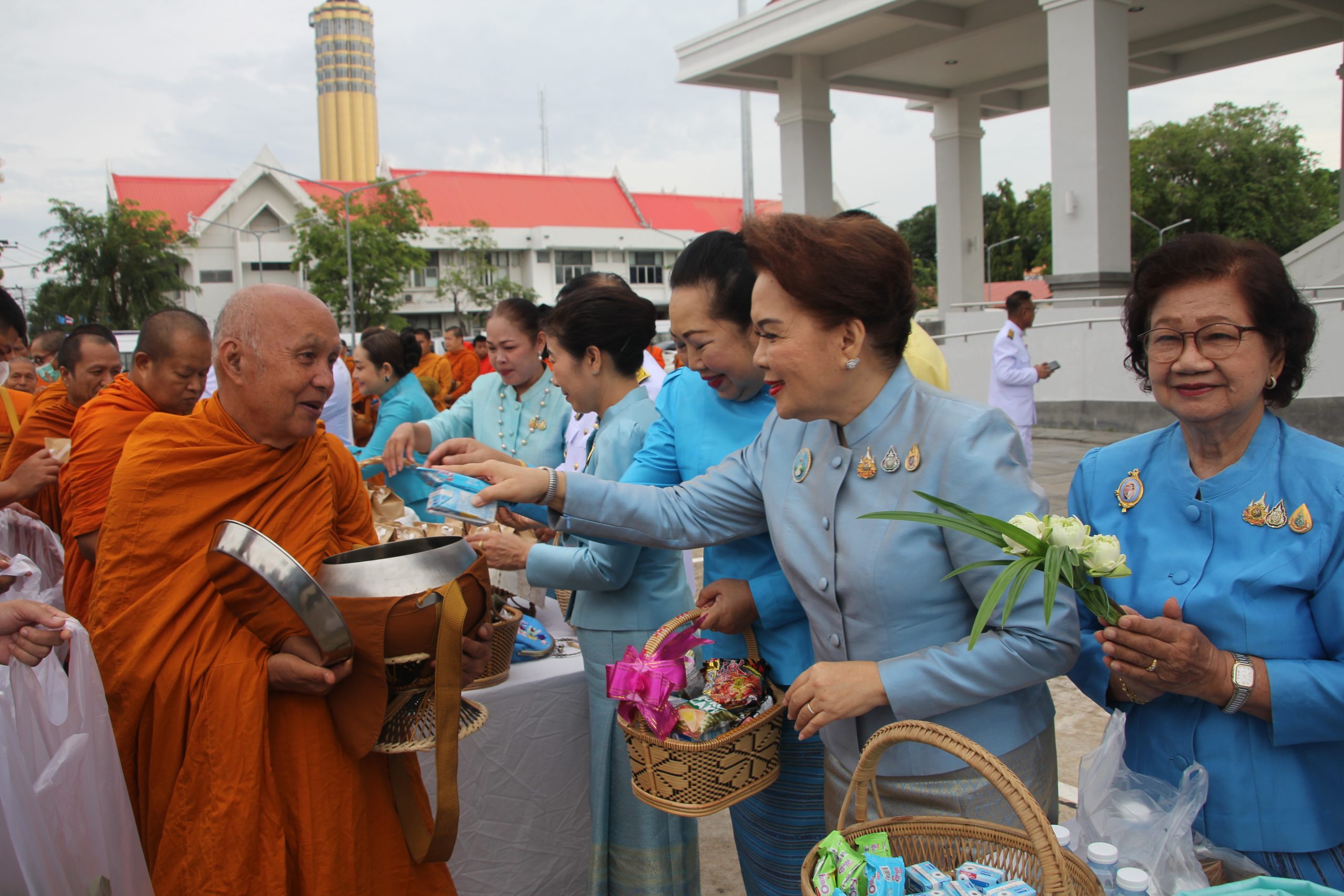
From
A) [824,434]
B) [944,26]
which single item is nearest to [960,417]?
[824,434]

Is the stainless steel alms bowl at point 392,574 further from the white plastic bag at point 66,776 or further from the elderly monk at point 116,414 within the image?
the elderly monk at point 116,414

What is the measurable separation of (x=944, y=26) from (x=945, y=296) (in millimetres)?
5952

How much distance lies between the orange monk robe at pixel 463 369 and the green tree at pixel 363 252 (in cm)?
2274

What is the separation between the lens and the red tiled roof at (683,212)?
49.2 m

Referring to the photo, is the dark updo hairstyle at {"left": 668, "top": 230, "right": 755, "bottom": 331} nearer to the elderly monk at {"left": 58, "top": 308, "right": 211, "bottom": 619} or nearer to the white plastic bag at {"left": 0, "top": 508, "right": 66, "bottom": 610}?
the elderly monk at {"left": 58, "top": 308, "right": 211, "bottom": 619}

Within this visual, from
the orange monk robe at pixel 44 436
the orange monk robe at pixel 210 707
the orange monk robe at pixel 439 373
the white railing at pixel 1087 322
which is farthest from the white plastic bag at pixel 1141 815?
the orange monk robe at pixel 439 373

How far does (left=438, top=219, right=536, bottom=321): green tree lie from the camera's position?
39.9m

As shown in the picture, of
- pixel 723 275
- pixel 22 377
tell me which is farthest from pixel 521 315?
pixel 22 377

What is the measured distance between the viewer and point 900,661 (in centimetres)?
161

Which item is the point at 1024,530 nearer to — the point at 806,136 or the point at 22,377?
the point at 22,377

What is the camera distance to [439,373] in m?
10.6

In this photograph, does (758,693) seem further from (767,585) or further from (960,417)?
(960,417)

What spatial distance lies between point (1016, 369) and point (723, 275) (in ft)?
22.3

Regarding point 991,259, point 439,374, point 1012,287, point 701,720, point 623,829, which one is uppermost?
point 991,259
